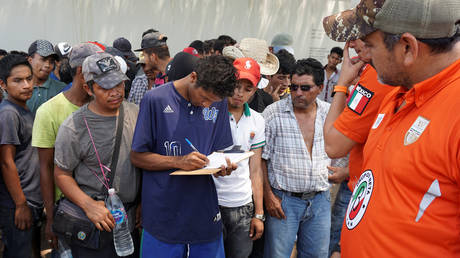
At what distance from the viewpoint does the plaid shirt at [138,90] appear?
4492mm

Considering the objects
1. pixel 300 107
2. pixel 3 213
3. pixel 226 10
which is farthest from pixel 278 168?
pixel 226 10

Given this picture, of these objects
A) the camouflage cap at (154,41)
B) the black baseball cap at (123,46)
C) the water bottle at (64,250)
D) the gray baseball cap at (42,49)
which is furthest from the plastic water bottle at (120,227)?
the black baseball cap at (123,46)

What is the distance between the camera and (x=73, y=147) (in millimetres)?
2260

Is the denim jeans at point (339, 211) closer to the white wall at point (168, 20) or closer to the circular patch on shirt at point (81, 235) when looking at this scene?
the circular patch on shirt at point (81, 235)

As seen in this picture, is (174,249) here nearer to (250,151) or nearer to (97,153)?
(97,153)

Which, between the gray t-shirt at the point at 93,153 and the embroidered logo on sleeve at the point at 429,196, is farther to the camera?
the gray t-shirt at the point at 93,153

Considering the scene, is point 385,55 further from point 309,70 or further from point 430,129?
point 309,70

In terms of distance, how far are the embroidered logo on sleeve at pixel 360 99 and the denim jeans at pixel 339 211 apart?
1.80 m

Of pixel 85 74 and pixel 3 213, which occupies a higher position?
pixel 85 74

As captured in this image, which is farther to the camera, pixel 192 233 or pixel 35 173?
pixel 35 173

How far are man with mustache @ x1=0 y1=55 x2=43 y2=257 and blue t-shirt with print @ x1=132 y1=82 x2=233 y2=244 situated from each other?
1176 millimetres

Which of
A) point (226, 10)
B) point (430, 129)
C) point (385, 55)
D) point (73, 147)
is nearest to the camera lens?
point (430, 129)

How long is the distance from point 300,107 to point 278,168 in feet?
1.92

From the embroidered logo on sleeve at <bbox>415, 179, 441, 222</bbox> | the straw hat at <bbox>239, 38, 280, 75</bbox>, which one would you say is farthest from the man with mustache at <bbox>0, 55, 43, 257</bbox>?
the embroidered logo on sleeve at <bbox>415, 179, 441, 222</bbox>
